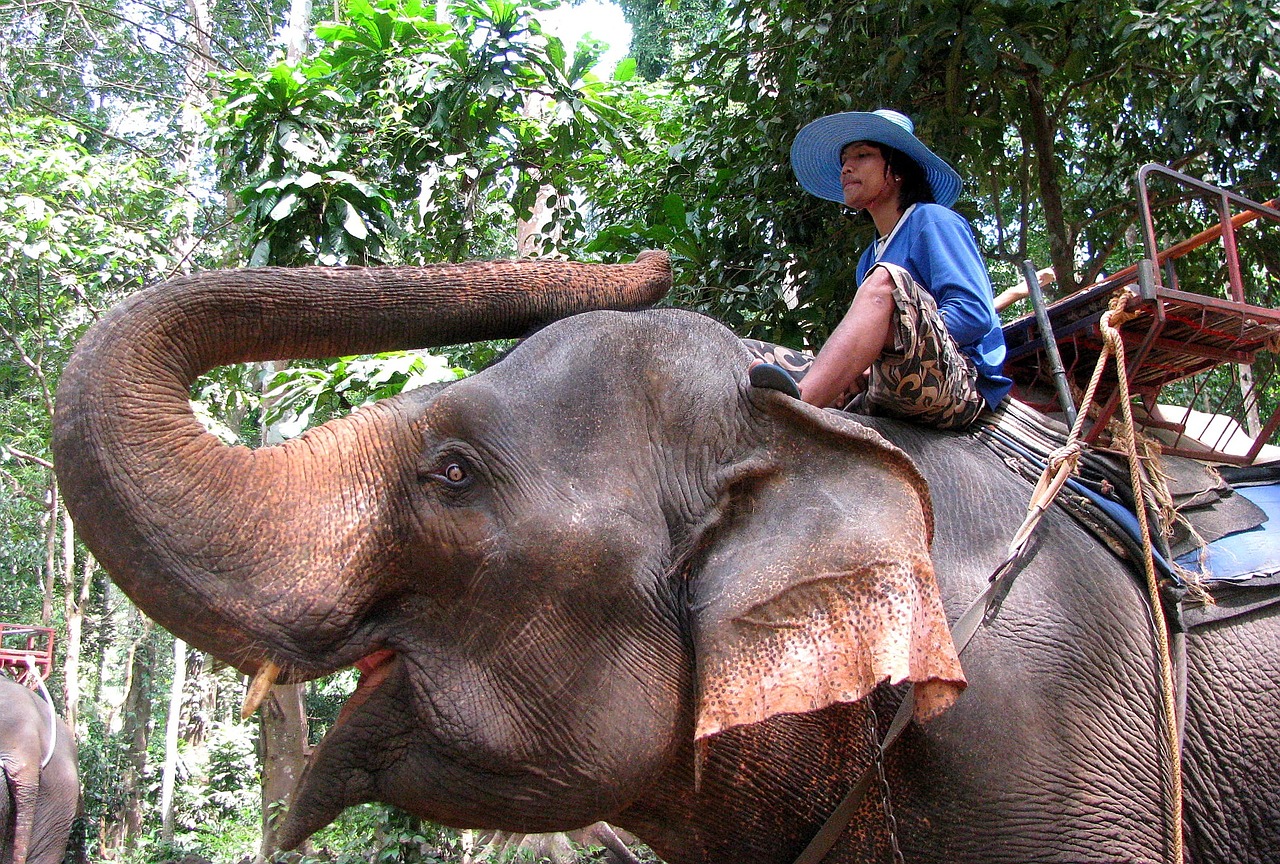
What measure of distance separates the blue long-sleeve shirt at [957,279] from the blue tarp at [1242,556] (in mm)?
527

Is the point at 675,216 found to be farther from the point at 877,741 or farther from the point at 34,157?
the point at 34,157

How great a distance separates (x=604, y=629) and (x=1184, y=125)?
169 inches

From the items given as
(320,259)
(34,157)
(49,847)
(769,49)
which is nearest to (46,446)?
(34,157)

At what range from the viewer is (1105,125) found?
6.43m

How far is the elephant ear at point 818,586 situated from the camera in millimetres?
1647

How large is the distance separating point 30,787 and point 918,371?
890 cm

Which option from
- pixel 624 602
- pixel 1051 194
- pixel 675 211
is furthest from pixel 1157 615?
pixel 1051 194

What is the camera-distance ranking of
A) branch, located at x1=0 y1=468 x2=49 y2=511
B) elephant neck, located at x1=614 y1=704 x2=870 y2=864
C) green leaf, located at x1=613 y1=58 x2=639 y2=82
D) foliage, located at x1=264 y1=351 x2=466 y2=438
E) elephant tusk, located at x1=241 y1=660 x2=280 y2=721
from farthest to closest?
branch, located at x1=0 y1=468 x2=49 y2=511, green leaf, located at x1=613 y1=58 x2=639 y2=82, foliage, located at x1=264 y1=351 x2=466 y2=438, elephant neck, located at x1=614 y1=704 x2=870 y2=864, elephant tusk, located at x1=241 y1=660 x2=280 y2=721

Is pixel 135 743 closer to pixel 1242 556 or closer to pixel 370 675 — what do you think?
pixel 370 675

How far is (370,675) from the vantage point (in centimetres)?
181

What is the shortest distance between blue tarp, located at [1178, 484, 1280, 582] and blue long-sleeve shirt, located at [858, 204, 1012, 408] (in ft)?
1.73

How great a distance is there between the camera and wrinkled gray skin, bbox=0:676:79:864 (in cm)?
848

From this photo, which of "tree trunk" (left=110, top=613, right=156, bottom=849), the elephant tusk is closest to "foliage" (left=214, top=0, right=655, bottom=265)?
the elephant tusk

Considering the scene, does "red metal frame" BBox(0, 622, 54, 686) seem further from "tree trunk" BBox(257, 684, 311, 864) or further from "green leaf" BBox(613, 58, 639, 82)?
"green leaf" BBox(613, 58, 639, 82)
